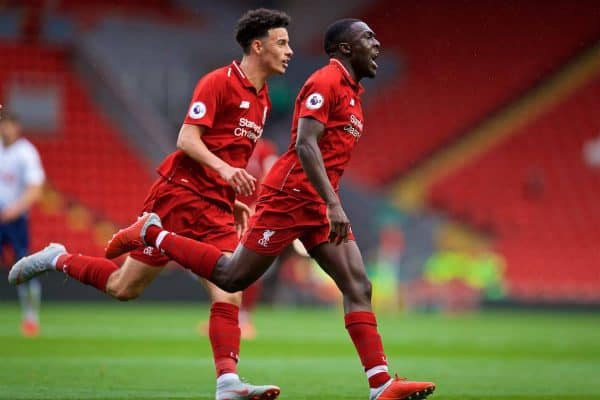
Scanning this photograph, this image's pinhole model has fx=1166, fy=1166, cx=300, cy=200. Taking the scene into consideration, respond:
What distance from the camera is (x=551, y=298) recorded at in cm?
2231

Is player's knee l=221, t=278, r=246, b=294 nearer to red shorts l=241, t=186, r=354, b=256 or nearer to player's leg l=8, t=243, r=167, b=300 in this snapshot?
red shorts l=241, t=186, r=354, b=256

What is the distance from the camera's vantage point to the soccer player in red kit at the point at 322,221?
6465 mm

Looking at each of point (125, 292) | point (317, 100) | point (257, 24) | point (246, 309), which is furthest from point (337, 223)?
point (246, 309)

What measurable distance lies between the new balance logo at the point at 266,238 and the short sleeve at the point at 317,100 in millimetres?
673

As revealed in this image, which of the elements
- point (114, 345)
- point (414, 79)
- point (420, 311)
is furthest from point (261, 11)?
point (414, 79)

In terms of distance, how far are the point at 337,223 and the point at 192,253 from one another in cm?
93

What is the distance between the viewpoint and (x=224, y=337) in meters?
6.61

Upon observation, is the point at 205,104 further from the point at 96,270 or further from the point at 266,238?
the point at 96,270

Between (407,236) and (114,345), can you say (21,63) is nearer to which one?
(407,236)

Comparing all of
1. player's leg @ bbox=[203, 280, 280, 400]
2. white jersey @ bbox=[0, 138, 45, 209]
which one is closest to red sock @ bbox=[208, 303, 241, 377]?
player's leg @ bbox=[203, 280, 280, 400]

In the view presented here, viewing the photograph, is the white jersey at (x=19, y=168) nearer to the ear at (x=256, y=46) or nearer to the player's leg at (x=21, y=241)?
the player's leg at (x=21, y=241)

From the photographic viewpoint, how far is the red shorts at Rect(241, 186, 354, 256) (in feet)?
21.5

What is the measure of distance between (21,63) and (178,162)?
59.9ft

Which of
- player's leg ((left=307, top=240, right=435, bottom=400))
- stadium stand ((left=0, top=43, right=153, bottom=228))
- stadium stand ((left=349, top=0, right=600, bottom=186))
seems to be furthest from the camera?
stadium stand ((left=349, top=0, right=600, bottom=186))
